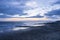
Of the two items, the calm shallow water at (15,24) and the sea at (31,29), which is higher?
the calm shallow water at (15,24)

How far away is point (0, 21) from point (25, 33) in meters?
0.79

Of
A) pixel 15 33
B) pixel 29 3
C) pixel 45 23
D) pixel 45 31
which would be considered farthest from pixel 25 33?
pixel 29 3

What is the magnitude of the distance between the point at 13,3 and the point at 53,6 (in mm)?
785

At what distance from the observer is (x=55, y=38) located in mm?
2609

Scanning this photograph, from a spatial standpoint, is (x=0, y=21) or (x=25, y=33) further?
(x=25, y=33)

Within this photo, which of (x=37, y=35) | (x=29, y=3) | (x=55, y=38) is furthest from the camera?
(x=37, y=35)

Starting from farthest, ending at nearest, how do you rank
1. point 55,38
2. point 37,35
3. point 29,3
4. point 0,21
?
point 37,35 < point 55,38 < point 0,21 < point 29,3

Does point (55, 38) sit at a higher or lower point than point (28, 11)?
lower

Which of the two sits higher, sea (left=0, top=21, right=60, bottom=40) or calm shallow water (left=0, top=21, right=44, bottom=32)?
calm shallow water (left=0, top=21, right=44, bottom=32)

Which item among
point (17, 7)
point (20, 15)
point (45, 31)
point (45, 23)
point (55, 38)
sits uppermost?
A: point (17, 7)

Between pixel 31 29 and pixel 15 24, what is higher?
pixel 15 24

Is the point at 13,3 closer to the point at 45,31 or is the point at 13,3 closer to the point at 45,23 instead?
the point at 45,23

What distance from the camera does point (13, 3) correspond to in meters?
2.24

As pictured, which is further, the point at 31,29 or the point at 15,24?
the point at 31,29
